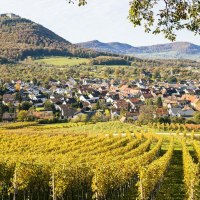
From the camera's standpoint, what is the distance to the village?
349 ft

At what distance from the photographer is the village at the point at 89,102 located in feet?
349

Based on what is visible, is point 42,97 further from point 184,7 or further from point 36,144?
point 184,7

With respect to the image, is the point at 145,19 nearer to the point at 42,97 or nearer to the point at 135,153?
the point at 135,153

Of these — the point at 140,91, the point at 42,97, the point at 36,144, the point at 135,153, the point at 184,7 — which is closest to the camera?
the point at 184,7

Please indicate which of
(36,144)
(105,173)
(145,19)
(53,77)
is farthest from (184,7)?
(53,77)

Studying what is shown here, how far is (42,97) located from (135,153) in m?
110

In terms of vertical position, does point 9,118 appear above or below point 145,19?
below

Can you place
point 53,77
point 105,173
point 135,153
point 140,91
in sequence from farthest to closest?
point 53,77
point 140,91
point 135,153
point 105,173

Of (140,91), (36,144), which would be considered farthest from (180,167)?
(140,91)

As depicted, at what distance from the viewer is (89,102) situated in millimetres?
144875

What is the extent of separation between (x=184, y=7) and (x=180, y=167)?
35.9 m

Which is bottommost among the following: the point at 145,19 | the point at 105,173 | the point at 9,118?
the point at 9,118

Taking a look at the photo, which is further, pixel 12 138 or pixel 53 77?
pixel 53 77

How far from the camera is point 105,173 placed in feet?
87.0
